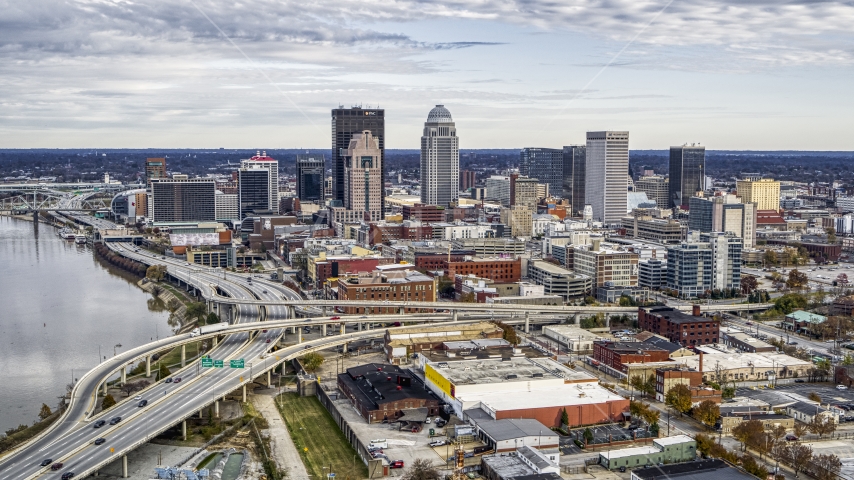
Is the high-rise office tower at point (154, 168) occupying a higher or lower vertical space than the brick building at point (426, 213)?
higher

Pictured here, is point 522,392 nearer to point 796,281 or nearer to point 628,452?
point 628,452

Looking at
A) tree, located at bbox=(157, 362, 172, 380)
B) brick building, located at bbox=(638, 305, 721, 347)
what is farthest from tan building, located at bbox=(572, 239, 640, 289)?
tree, located at bbox=(157, 362, 172, 380)

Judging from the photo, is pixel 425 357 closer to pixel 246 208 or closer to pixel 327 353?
pixel 327 353

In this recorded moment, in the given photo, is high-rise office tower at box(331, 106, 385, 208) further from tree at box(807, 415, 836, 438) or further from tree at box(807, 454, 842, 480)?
tree at box(807, 454, 842, 480)

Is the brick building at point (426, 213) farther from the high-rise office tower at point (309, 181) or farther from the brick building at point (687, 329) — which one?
the brick building at point (687, 329)

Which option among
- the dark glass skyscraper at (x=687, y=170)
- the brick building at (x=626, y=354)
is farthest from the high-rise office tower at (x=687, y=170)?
the brick building at (x=626, y=354)
